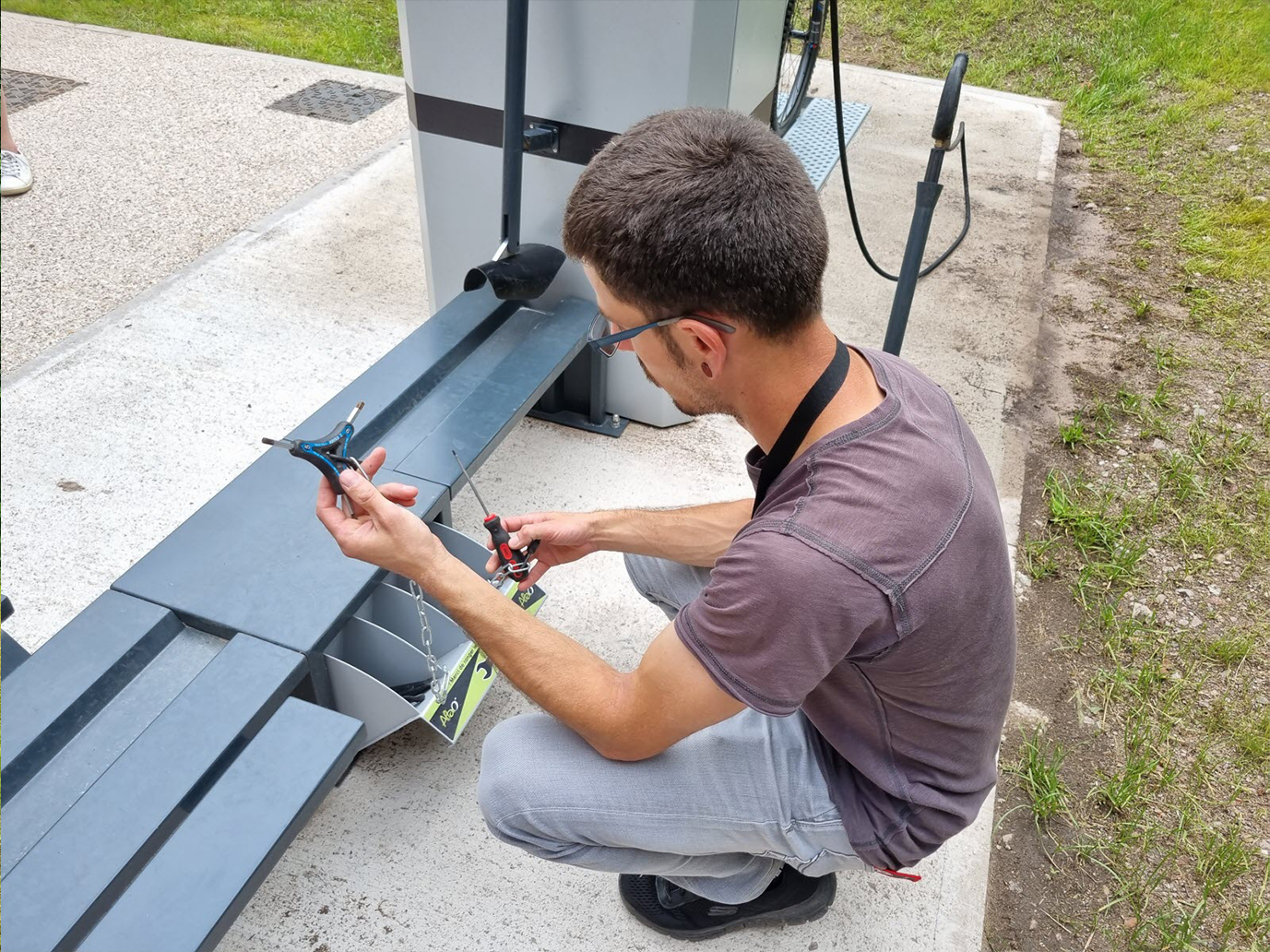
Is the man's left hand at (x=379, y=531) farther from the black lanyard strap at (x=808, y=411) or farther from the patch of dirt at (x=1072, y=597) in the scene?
the patch of dirt at (x=1072, y=597)

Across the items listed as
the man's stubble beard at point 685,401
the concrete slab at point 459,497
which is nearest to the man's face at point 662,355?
the man's stubble beard at point 685,401

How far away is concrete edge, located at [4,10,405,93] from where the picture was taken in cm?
539

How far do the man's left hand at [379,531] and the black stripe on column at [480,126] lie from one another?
140 centimetres

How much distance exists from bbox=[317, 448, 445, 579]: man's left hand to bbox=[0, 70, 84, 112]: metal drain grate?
4642 millimetres

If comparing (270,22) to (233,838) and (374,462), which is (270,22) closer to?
(374,462)

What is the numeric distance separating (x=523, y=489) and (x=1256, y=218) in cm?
402

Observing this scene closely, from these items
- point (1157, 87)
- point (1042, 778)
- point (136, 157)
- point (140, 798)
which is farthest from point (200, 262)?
point (1157, 87)

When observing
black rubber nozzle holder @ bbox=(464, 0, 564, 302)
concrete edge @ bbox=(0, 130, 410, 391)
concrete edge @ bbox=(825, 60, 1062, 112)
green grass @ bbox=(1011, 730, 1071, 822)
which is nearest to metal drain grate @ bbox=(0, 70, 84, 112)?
concrete edge @ bbox=(0, 130, 410, 391)

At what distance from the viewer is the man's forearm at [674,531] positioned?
1707 millimetres

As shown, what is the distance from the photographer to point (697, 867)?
4.98 ft

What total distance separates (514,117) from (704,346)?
4.06ft

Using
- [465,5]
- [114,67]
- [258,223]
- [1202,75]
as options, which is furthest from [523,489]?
[1202,75]

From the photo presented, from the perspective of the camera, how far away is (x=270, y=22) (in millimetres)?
6000

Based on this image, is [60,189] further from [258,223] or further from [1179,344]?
[1179,344]
